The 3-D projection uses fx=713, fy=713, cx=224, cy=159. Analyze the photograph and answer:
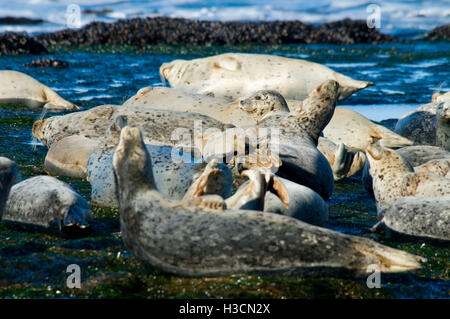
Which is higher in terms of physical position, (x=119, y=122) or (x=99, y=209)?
(x=119, y=122)

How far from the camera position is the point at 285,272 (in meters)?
3.14

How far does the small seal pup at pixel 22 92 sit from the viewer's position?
873 cm

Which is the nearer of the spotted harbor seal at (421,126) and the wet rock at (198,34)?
the spotted harbor seal at (421,126)

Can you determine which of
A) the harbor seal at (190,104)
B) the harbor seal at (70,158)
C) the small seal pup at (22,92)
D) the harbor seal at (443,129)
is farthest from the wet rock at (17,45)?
the harbor seal at (443,129)

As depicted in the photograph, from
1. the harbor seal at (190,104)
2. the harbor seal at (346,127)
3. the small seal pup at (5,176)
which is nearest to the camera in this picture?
the small seal pup at (5,176)

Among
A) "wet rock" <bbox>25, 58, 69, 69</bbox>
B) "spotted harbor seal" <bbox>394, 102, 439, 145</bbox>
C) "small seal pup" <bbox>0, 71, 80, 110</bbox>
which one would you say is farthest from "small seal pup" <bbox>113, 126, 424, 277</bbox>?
"wet rock" <bbox>25, 58, 69, 69</bbox>

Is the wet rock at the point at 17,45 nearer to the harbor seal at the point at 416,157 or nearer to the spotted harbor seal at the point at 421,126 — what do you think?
the spotted harbor seal at the point at 421,126

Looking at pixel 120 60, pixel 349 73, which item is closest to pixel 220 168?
pixel 349 73

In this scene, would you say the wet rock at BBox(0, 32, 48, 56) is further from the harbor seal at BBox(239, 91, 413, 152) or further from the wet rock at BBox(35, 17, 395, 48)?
the harbor seal at BBox(239, 91, 413, 152)

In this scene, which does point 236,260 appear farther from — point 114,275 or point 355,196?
point 355,196

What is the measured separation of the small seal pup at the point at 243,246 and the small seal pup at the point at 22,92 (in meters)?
5.85

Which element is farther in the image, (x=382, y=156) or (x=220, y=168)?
(x=382, y=156)

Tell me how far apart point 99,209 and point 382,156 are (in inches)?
81.8

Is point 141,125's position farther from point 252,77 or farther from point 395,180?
point 252,77
